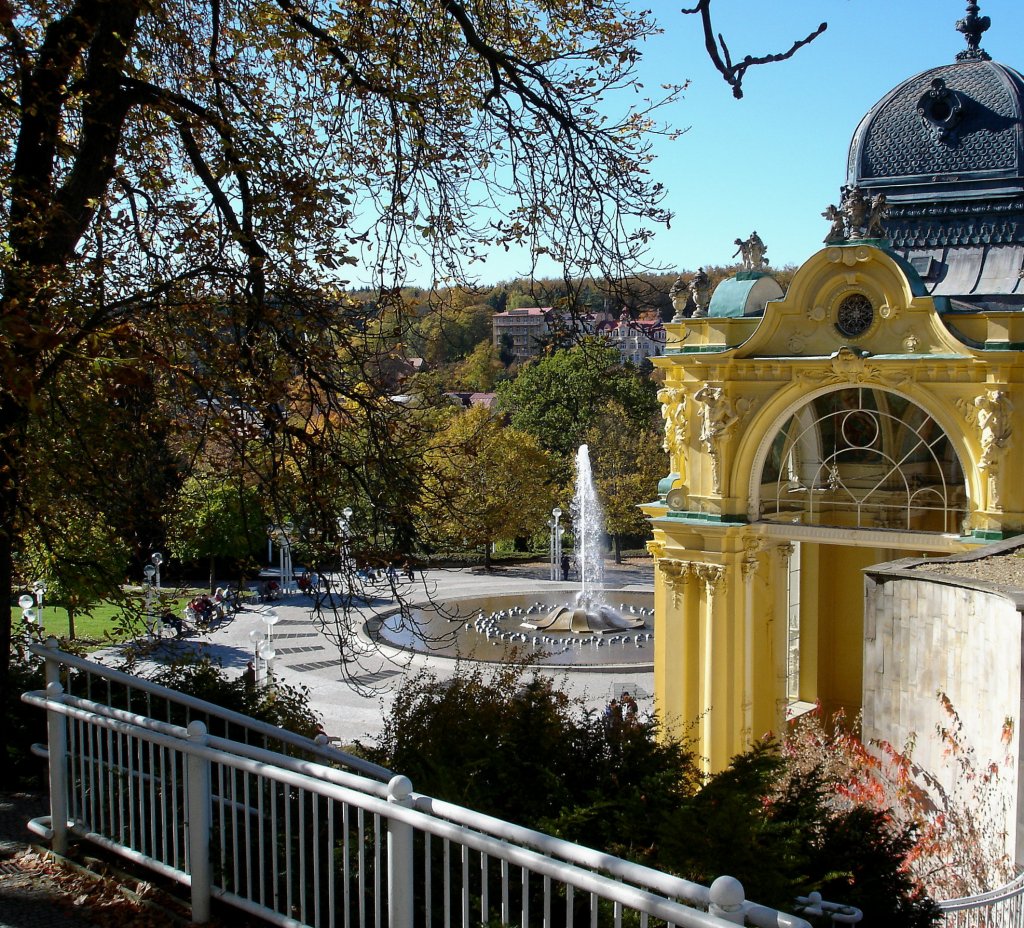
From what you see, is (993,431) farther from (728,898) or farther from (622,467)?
(622,467)

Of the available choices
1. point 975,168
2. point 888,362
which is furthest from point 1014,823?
point 975,168

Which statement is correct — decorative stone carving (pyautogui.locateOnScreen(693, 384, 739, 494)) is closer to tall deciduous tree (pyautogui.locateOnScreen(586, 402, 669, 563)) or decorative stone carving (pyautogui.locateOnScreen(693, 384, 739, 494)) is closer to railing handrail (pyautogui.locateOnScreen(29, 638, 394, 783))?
railing handrail (pyautogui.locateOnScreen(29, 638, 394, 783))

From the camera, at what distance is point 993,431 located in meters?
12.9

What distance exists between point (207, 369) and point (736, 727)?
10.6m

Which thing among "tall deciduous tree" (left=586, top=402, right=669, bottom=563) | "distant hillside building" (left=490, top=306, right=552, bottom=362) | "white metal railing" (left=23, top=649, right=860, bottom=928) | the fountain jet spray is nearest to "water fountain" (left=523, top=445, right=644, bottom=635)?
the fountain jet spray

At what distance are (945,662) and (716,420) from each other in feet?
18.5

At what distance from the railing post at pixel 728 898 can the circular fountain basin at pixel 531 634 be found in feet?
66.1

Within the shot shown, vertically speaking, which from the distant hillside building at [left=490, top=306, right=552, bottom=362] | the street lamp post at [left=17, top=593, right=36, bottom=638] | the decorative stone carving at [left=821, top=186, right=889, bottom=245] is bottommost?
the street lamp post at [left=17, top=593, right=36, bottom=638]

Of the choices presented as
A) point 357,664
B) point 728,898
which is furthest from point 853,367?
point 728,898

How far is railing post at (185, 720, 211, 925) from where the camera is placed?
4508 millimetres

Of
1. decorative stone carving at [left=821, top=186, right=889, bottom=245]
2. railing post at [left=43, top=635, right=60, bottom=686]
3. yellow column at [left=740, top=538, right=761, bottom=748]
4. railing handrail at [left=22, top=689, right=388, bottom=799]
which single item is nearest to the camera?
railing handrail at [left=22, top=689, right=388, bottom=799]

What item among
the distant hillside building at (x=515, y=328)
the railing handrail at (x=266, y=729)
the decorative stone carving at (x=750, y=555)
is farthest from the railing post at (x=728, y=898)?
the distant hillside building at (x=515, y=328)

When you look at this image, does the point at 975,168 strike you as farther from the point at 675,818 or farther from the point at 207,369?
the point at 675,818

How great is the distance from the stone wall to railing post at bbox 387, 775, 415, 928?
6.30m
